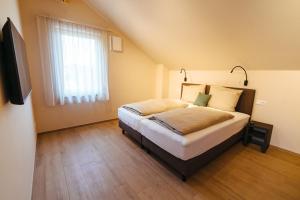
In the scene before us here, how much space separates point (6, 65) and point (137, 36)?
2861 mm

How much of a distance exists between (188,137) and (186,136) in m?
0.03

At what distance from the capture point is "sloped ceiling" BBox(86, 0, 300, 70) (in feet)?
5.50

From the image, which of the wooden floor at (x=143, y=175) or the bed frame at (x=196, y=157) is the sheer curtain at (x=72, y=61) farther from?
the bed frame at (x=196, y=157)

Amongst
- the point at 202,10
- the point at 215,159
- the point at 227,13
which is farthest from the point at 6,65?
the point at 215,159

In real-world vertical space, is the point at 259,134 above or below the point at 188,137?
below

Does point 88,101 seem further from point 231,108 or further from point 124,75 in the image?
point 231,108

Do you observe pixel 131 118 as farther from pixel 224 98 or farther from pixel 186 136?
pixel 224 98

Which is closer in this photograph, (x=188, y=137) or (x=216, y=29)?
(x=188, y=137)

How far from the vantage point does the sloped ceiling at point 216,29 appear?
1678 mm

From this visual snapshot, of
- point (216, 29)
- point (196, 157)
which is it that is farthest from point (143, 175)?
point (216, 29)

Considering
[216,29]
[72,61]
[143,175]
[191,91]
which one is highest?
[216,29]

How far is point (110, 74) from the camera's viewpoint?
11.5ft

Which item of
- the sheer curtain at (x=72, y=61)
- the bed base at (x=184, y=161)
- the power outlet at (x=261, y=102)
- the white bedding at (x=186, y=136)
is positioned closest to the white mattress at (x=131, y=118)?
the white bedding at (x=186, y=136)

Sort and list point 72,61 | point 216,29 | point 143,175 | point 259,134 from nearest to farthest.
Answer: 1. point 143,175
2. point 216,29
3. point 259,134
4. point 72,61
